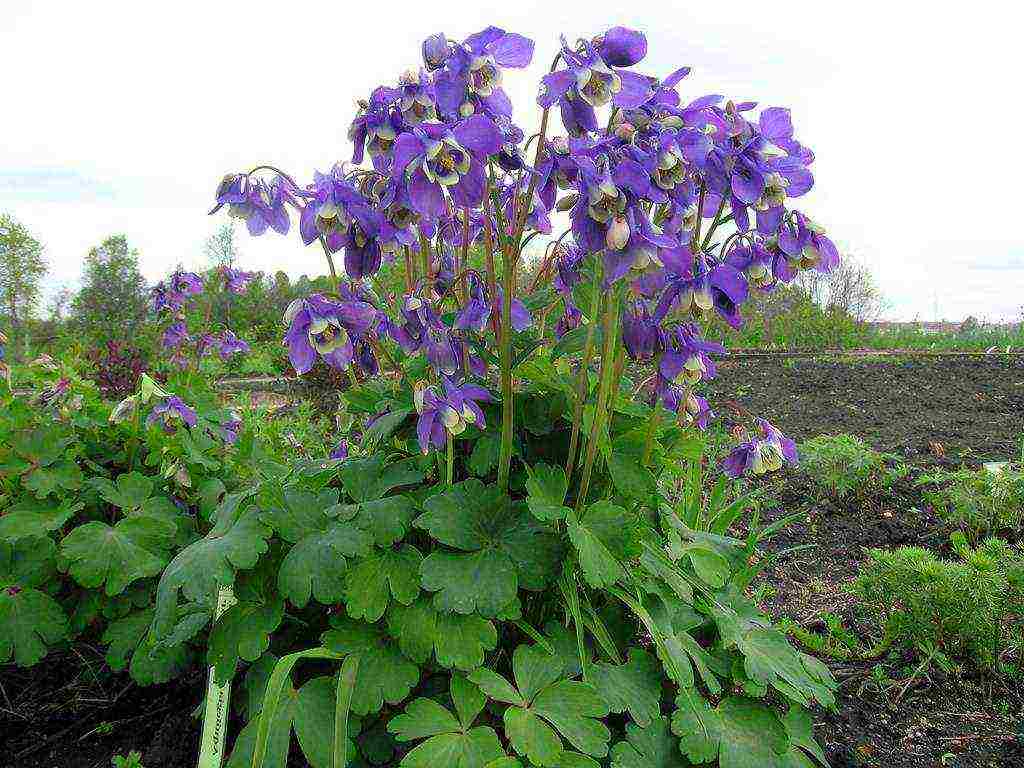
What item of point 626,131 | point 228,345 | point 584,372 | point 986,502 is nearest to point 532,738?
point 584,372

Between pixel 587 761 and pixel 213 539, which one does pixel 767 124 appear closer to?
pixel 587 761

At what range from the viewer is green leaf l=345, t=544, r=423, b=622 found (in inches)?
59.3

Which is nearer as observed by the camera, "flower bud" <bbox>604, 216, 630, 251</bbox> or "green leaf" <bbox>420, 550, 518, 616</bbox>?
"flower bud" <bbox>604, 216, 630, 251</bbox>

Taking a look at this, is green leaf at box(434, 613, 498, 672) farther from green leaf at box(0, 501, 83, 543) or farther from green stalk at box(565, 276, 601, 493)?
green leaf at box(0, 501, 83, 543)

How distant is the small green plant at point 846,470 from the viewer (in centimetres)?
359

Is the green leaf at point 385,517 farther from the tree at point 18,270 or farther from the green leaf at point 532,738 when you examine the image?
the tree at point 18,270

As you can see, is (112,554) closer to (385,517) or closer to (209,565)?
(209,565)

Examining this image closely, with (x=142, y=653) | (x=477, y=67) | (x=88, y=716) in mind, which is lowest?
(x=88, y=716)

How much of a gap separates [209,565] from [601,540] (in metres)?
0.82

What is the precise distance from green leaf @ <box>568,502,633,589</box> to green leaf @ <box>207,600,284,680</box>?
687 millimetres

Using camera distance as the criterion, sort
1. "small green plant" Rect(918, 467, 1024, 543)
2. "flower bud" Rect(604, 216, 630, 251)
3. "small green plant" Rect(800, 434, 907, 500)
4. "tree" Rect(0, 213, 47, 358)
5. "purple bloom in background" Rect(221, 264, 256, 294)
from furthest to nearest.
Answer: "tree" Rect(0, 213, 47, 358) → "purple bloom in background" Rect(221, 264, 256, 294) → "small green plant" Rect(800, 434, 907, 500) → "small green plant" Rect(918, 467, 1024, 543) → "flower bud" Rect(604, 216, 630, 251)

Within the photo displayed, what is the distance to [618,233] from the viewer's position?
3.90 feet

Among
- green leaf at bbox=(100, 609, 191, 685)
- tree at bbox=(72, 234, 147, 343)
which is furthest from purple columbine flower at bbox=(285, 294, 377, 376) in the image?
tree at bbox=(72, 234, 147, 343)

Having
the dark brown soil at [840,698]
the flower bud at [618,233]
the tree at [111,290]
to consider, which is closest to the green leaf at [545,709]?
the dark brown soil at [840,698]
